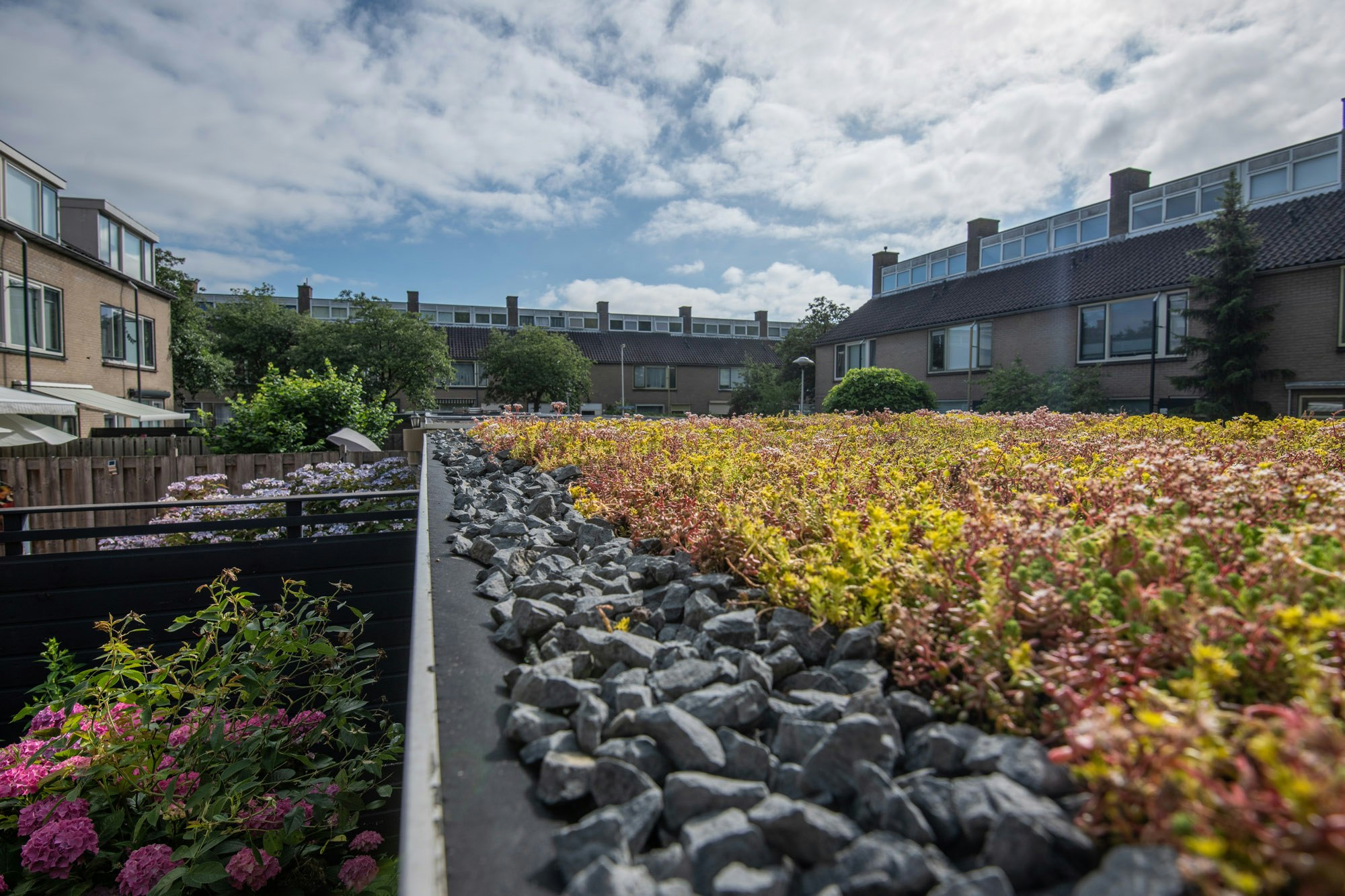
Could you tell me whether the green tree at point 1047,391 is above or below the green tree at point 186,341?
below

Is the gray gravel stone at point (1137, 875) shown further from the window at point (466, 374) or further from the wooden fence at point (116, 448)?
the window at point (466, 374)

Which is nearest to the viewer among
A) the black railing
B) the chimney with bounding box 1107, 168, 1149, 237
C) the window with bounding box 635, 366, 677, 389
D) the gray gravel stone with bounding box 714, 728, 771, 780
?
the gray gravel stone with bounding box 714, 728, 771, 780

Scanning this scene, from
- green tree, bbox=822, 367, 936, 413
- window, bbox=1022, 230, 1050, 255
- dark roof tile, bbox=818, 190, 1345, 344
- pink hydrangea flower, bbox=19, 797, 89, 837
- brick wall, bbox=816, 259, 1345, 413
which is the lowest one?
pink hydrangea flower, bbox=19, 797, 89, 837

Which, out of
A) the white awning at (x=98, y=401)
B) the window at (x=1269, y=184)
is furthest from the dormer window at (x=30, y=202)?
the window at (x=1269, y=184)

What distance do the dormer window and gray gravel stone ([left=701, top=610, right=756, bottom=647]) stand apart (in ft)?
68.2

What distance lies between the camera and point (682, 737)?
1.43 meters

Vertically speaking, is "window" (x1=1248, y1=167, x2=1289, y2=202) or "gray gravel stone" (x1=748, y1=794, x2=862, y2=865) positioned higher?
"window" (x1=1248, y1=167, x2=1289, y2=202)

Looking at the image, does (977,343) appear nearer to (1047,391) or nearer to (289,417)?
(1047,391)

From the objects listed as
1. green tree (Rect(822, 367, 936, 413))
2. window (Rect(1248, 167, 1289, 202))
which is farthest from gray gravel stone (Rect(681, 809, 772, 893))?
window (Rect(1248, 167, 1289, 202))

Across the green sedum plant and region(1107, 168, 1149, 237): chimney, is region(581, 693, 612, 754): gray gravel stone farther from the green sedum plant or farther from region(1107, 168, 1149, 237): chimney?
region(1107, 168, 1149, 237): chimney

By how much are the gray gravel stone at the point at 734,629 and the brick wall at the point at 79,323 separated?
64.3 feet

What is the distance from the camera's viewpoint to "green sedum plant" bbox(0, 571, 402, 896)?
252 centimetres

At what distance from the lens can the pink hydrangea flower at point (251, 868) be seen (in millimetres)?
2463

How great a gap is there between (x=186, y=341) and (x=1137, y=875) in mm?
33629
